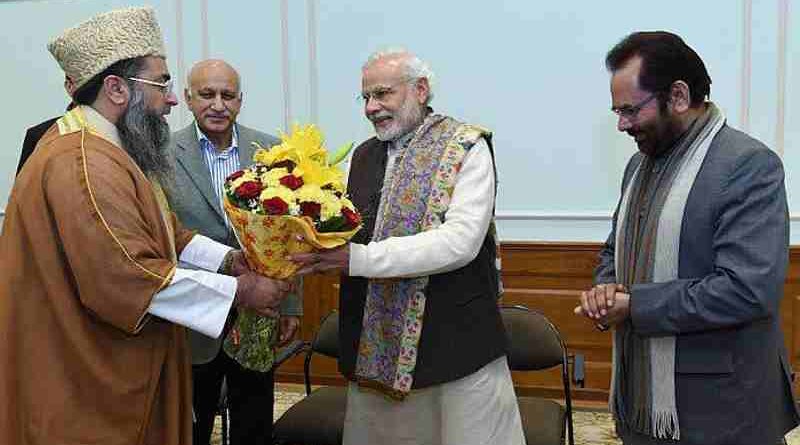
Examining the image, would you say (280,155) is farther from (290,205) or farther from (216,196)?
(216,196)

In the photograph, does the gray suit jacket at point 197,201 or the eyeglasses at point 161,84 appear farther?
the gray suit jacket at point 197,201

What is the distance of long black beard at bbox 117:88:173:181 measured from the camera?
238 centimetres

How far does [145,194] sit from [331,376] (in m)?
3.10

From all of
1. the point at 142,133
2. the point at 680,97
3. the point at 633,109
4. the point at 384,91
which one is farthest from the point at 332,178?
the point at 680,97

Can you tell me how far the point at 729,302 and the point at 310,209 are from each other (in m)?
1.07

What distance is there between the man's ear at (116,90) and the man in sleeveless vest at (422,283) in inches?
26.9

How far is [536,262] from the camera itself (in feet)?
16.0

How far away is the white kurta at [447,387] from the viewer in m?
2.34

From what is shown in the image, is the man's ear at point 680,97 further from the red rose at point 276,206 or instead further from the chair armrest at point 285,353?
the chair armrest at point 285,353

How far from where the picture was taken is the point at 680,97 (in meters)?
2.10

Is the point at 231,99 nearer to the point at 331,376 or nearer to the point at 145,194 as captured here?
the point at 145,194

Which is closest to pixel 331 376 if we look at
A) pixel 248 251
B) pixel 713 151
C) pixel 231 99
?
pixel 231 99

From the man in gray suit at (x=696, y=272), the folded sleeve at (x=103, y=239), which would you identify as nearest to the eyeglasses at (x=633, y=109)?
the man in gray suit at (x=696, y=272)

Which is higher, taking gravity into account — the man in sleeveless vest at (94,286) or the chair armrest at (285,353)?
the man in sleeveless vest at (94,286)
